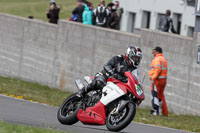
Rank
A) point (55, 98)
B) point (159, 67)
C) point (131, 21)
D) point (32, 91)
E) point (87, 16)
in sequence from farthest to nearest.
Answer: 1. point (131, 21)
2. point (87, 16)
3. point (32, 91)
4. point (55, 98)
5. point (159, 67)

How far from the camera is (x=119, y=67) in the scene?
12.2 metres

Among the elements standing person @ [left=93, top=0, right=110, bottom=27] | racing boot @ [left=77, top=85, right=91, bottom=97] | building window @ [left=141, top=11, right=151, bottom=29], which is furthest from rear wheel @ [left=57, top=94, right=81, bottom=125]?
building window @ [left=141, top=11, right=151, bottom=29]

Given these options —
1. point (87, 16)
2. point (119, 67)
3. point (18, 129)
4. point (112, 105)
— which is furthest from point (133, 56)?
point (87, 16)

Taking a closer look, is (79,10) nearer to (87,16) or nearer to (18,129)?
(87,16)

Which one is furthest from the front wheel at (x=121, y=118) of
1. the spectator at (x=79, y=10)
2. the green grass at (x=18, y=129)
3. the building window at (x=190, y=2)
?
the building window at (x=190, y=2)

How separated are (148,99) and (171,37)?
81.6 inches

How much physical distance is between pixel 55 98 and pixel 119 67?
844cm

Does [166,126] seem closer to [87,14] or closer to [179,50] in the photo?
[179,50]

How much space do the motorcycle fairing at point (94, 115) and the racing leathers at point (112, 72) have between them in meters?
0.41

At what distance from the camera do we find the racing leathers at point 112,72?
39.8 ft

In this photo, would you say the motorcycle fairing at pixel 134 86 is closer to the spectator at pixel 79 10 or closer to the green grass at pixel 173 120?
the green grass at pixel 173 120

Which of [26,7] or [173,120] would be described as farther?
[26,7]

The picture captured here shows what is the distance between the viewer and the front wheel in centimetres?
1129

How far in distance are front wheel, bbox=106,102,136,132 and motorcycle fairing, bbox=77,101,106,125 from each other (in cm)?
20
